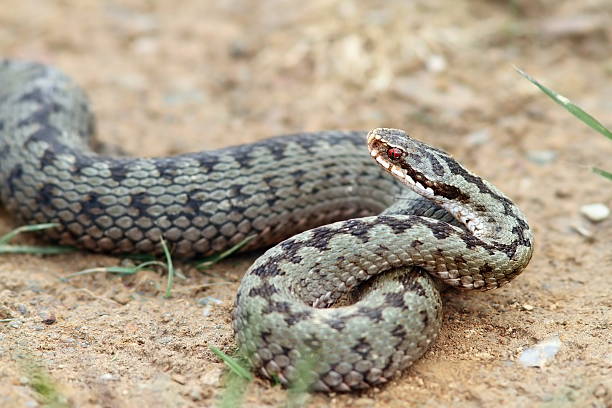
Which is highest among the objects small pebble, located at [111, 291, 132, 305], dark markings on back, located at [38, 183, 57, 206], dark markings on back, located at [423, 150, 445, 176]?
dark markings on back, located at [38, 183, 57, 206]

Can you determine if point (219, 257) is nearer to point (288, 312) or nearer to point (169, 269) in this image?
point (169, 269)

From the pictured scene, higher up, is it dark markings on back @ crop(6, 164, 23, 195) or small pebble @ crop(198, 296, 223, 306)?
dark markings on back @ crop(6, 164, 23, 195)

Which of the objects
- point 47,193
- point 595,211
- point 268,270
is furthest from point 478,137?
point 47,193

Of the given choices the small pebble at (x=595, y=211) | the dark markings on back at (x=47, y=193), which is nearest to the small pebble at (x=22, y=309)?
the dark markings on back at (x=47, y=193)

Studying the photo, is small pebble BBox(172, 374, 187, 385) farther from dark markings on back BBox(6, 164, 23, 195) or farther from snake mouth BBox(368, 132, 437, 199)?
dark markings on back BBox(6, 164, 23, 195)

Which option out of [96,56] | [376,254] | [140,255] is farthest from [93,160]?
[96,56]

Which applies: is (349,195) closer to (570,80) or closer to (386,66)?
(386,66)

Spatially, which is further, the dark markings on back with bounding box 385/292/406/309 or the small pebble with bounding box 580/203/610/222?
the small pebble with bounding box 580/203/610/222

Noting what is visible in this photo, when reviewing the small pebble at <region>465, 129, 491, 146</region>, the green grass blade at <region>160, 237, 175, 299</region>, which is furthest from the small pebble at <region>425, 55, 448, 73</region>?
the green grass blade at <region>160, 237, 175, 299</region>
